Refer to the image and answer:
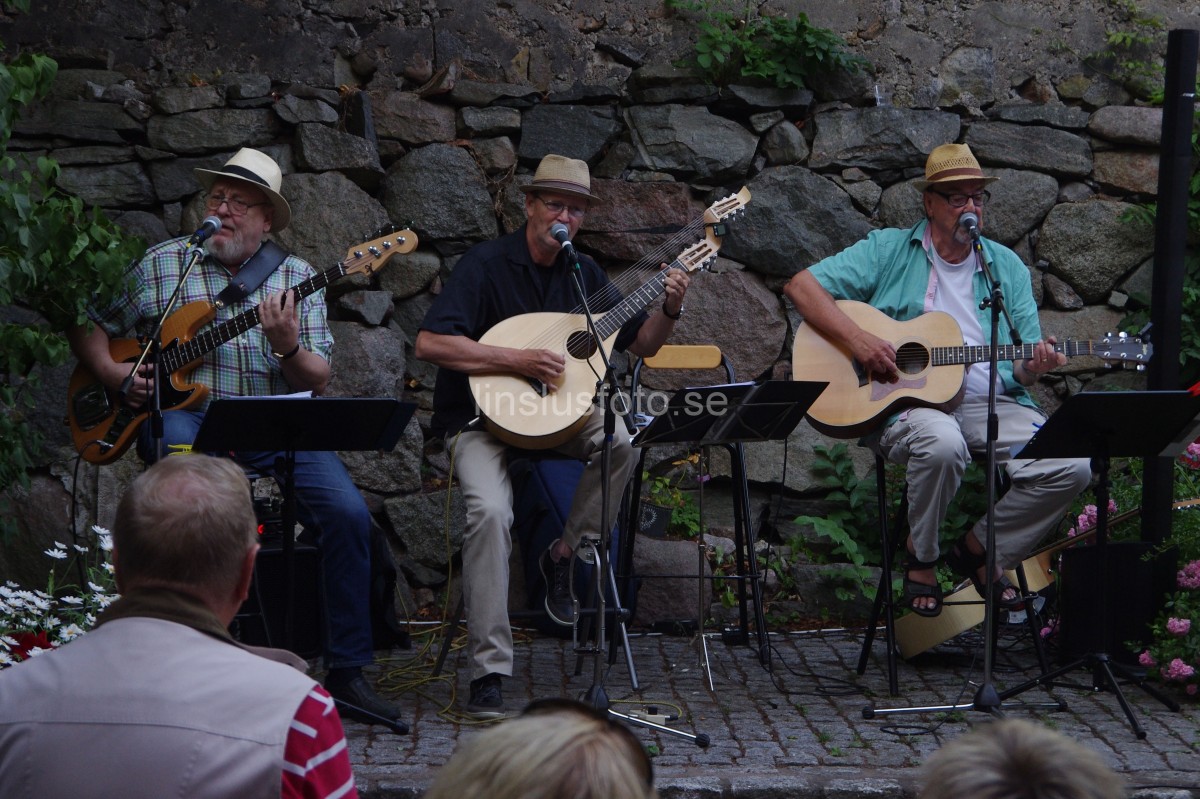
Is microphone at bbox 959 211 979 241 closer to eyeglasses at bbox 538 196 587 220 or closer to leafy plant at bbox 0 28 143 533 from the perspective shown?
eyeglasses at bbox 538 196 587 220

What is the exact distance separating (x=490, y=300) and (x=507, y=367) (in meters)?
0.38

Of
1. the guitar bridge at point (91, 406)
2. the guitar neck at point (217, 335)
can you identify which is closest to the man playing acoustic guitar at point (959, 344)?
the guitar neck at point (217, 335)

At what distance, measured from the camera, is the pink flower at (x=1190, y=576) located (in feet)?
15.3

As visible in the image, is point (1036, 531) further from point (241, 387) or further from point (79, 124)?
point (79, 124)

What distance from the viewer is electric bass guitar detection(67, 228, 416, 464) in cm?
457

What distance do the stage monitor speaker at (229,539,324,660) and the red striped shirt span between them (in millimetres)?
2694

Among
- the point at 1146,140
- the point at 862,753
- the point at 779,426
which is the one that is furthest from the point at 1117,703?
the point at 1146,140

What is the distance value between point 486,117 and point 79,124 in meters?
1.74

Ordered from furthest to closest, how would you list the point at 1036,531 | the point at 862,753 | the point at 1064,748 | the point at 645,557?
the point at 645,557, the point at 1036,531, the point at 862,753, the point at 1064,748

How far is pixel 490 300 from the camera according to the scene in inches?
191

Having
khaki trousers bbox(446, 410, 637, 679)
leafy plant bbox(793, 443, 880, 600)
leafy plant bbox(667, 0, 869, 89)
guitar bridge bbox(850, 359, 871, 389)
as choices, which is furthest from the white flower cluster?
leafy plant bbox(667, 0, 869, 89)

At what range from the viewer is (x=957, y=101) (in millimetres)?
6215

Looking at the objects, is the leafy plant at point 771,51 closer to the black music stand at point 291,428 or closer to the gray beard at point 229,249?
the gray beard at point 229,249

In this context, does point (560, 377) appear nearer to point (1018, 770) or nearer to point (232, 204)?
point (232, 204)
